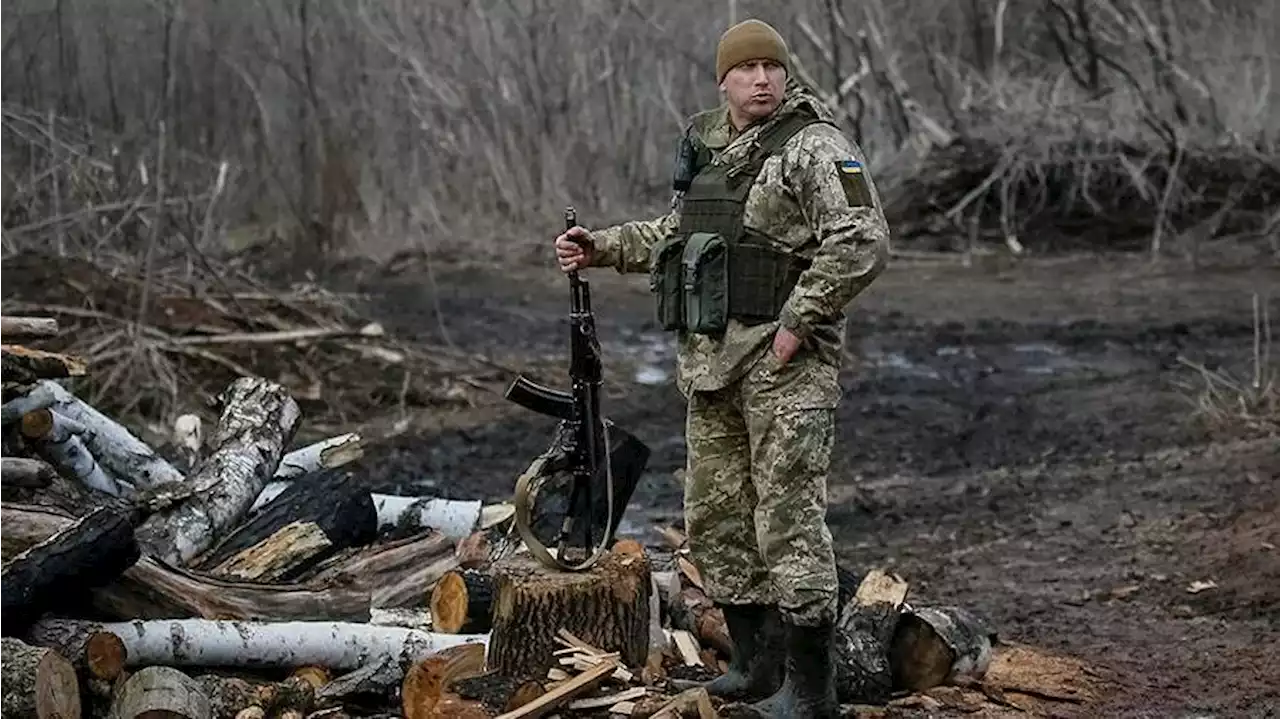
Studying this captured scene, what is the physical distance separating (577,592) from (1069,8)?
18.0m

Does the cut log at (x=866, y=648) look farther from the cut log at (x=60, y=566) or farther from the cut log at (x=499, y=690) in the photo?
the cut log at (x=60, y=566)

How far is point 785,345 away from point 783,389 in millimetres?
157

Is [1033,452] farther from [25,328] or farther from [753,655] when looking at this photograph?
[25,328]

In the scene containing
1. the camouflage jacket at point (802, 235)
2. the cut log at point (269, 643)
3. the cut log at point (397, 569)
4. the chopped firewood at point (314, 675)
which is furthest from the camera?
the cut log at point (397, 569)

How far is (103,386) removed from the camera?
11.6 metres

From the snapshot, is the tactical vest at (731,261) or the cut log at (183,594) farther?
the cut log at (183,594)

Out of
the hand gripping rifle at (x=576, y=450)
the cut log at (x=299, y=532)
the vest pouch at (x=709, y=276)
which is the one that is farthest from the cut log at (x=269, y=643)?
the vest pouch at (x=709, y=276)

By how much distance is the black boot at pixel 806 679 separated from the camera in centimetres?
495

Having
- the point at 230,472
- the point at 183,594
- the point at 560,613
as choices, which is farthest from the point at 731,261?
the point at 230,472

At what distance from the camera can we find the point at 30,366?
6836 mm

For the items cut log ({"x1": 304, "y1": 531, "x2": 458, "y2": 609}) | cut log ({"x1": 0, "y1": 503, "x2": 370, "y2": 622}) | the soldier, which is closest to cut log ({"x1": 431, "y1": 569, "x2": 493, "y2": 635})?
cut log ({"x1": 0, "y1": 503, "x2": 370, "y2": 622})

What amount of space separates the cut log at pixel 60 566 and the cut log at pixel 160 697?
1.36 feet

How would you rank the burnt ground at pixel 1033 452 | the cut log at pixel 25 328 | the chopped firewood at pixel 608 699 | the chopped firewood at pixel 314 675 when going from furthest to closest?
1. the burnt ground at pixel 1033 452
2. the cut log at pixel 25 328
3. the chopped firewood at pixel 314 675
4. the chopped firewood at pixel 608 699

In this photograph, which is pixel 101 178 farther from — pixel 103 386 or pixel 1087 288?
pixel 1087 288
